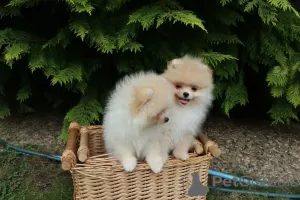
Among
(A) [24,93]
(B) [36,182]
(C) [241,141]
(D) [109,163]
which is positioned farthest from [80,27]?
(C) [241,141]

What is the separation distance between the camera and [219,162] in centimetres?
309

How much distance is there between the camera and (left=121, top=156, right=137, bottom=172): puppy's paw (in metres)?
2.06

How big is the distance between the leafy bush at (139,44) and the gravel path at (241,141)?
0.20 m

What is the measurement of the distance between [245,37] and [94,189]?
71.4 inches

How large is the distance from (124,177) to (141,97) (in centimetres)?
49

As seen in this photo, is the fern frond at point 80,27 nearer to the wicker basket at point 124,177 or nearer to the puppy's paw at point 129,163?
the wicker basket at point 124,177

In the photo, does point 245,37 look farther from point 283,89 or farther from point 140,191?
point 140,191

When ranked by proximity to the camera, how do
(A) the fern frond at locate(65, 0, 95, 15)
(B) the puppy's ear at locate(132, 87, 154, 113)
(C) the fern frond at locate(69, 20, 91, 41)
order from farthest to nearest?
(C) the fern frond at locate(69, 20, 91, 41) → (A) the fern frond at locate(65, 0, 95, 15) → (B) the puppy's ear at locate(132, 87, 154, 113)

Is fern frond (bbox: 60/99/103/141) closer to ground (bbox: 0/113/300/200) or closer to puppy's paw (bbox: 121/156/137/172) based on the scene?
ground (bbox: 0/113/300/200)

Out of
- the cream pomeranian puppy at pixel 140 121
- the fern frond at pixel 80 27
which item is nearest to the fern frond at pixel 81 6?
the fern frond at pixel 80 27

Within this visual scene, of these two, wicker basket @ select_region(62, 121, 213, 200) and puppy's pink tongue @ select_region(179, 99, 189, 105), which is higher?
puppy's pink tongue @ select_region(179, 99, 189, 105)

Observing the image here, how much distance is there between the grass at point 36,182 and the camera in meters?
2.72

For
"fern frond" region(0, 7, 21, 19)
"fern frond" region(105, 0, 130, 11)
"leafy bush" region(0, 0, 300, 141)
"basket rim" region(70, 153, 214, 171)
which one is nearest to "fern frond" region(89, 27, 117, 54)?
"leafy bush" region(0, 0, 300, 141)

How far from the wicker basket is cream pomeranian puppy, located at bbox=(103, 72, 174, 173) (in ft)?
0.21
